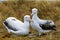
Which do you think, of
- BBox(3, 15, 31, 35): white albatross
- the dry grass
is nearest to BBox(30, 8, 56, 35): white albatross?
BBox(3, 15, 31, 35): white albatross

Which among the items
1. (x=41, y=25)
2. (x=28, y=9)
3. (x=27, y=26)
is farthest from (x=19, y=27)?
(x=28, y=9)

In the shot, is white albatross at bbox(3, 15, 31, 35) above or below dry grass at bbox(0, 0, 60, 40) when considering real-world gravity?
below

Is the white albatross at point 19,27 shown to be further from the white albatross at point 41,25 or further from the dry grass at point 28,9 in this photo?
the dry grass at point 28,9

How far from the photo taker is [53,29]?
682cm

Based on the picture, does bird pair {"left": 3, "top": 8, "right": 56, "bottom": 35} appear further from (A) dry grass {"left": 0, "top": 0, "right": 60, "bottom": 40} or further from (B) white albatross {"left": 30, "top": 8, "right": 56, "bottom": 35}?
(A) dry grass {"left": 0, "top": 0, "right": 60, "bottom": 40}

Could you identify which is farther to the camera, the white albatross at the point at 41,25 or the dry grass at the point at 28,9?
the dry grass at the point at 28,9

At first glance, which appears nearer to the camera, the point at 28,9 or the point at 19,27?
the point at 19,27

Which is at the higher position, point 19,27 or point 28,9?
point 28,9

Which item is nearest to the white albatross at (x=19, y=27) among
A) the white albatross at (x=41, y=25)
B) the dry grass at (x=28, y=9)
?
the white albatross at (x=41, y=25)

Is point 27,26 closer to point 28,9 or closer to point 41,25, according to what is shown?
point 41,25

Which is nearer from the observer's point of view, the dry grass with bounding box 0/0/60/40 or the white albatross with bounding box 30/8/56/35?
the white albatross with bounding box 30/8/56/35

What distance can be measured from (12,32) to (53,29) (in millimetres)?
866

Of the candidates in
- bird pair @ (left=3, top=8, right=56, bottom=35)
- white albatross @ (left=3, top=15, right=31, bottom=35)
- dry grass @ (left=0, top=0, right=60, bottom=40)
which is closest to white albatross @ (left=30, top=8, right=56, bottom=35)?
bird pair @ (left=3, top=8, right=56, bottom=35)

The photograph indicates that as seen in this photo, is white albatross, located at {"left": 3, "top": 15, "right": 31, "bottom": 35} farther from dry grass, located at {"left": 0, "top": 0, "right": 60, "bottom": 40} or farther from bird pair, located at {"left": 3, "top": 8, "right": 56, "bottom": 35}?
dry grass, located at {"left": 0, "top": 0, "right": 60, "bottom": 40}
